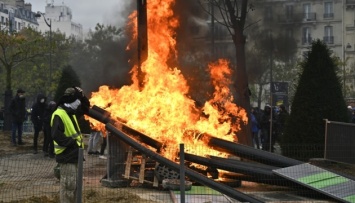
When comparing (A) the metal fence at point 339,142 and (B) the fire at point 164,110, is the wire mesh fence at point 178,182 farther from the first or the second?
(A) the metal fence at point 339,142

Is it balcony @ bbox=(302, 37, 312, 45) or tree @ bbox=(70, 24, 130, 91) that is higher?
balcony @ bbox=(302, 37, 312, 45)

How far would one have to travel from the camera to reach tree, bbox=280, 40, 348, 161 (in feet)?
45.9

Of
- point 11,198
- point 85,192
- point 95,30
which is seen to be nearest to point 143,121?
point 85,192

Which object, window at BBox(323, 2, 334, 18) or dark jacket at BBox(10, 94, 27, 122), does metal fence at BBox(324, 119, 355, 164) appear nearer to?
dark jacket at BBox(10, 94, 27, 122)

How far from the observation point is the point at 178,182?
9430 mm

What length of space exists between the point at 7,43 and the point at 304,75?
16812 mm

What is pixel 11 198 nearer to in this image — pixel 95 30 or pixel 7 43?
pixel 7 43

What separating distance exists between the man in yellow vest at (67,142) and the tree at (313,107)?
7.99 m

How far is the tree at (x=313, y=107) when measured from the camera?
14000mm

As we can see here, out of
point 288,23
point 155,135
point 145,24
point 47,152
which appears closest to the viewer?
point 155,135

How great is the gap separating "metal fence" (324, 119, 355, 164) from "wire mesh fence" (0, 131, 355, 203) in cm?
329

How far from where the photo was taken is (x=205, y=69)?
19453 mm

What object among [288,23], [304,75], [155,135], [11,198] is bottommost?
[11,198]

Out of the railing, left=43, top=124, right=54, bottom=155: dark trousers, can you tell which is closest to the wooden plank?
left=43, top=124, right=54, bottom=155: dark trousers
